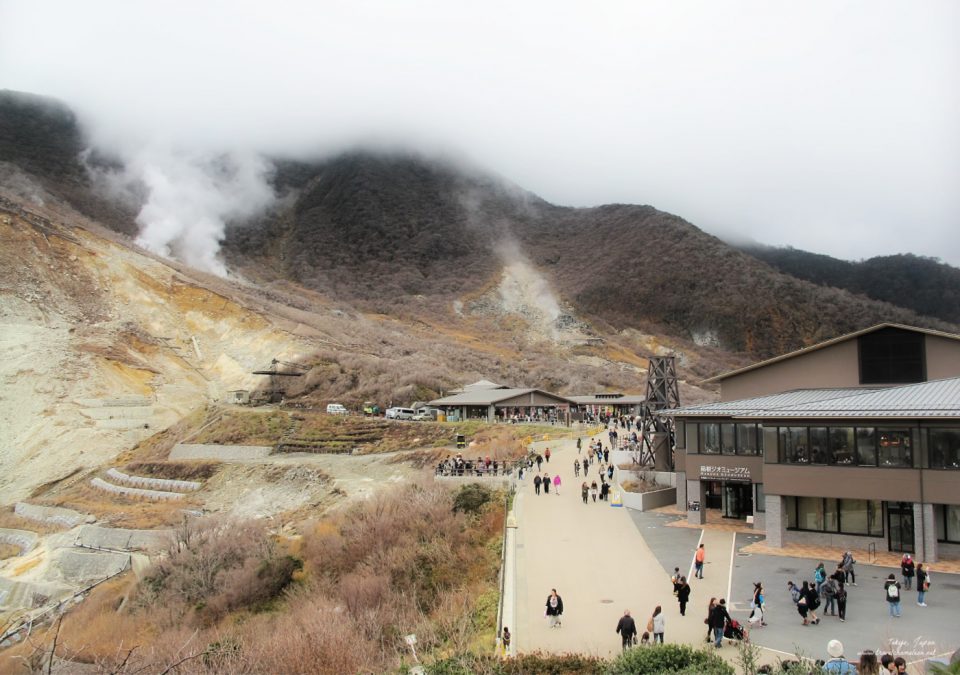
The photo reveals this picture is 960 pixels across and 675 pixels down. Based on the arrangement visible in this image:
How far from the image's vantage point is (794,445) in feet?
83.1

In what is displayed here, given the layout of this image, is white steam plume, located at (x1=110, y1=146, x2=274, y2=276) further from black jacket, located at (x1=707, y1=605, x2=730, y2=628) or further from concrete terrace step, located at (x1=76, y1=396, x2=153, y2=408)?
black jacket, located at (x1=707, y1=605, x2=730, y2=628)

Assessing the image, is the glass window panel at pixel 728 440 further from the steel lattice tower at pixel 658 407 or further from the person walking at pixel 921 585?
the person walking at pixel 921 585

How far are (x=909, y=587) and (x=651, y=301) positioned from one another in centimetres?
13078

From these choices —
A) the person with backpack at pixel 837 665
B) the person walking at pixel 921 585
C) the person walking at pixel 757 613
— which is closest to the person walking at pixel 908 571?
the person walking at pixel 921 585

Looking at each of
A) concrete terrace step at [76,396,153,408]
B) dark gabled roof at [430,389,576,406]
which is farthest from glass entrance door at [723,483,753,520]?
concrete terrace step at [76,396,153,408]

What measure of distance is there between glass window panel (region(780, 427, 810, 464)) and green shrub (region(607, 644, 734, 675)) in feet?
45.4

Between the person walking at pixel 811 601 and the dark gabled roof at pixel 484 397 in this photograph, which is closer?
the person walking at pixel 811 601

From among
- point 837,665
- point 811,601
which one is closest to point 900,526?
point 811,601

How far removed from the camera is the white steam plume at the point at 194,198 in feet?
435

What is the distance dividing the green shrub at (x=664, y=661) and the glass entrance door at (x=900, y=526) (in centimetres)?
1365

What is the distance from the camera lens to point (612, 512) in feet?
100

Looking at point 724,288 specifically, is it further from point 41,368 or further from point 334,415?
point 41,368

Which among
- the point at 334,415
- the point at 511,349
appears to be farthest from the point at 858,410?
the point at 511,349

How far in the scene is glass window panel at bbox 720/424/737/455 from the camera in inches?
1152
